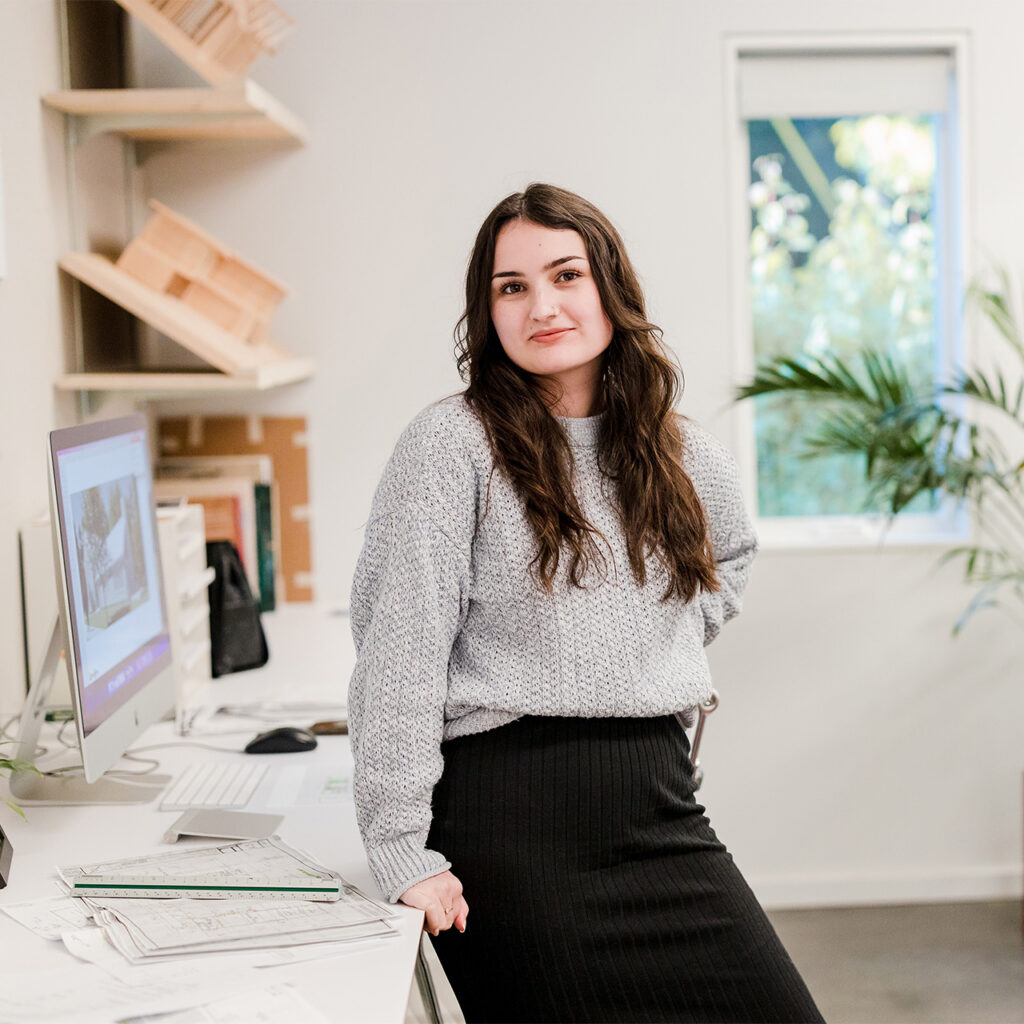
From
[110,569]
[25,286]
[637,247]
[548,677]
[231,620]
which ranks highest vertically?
[637,247]

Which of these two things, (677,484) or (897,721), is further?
(897,721)

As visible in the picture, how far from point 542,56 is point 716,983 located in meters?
2.23

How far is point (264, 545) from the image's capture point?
2.75m

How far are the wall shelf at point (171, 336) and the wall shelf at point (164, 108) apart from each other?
27 centimetres

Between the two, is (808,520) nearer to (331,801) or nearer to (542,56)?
(542,56)

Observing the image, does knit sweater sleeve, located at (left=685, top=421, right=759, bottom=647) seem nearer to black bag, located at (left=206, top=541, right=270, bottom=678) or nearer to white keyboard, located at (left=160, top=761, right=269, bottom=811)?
white keyboard, located at (left=160, top=761, right=269, bottom=811)

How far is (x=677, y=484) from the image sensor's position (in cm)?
148

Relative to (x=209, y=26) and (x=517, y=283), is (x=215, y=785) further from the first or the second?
(x=209, y=26)

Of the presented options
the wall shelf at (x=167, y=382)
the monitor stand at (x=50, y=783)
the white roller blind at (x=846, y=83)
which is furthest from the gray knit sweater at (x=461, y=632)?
the white roller blind at (x=846, y=83)

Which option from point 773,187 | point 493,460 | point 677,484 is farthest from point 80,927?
point 773,187

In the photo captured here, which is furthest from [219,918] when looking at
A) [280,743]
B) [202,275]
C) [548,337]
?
[202,275]

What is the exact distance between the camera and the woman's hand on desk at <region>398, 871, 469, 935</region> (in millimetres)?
1218

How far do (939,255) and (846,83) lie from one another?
497 mm

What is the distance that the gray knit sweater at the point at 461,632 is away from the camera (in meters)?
1.29
